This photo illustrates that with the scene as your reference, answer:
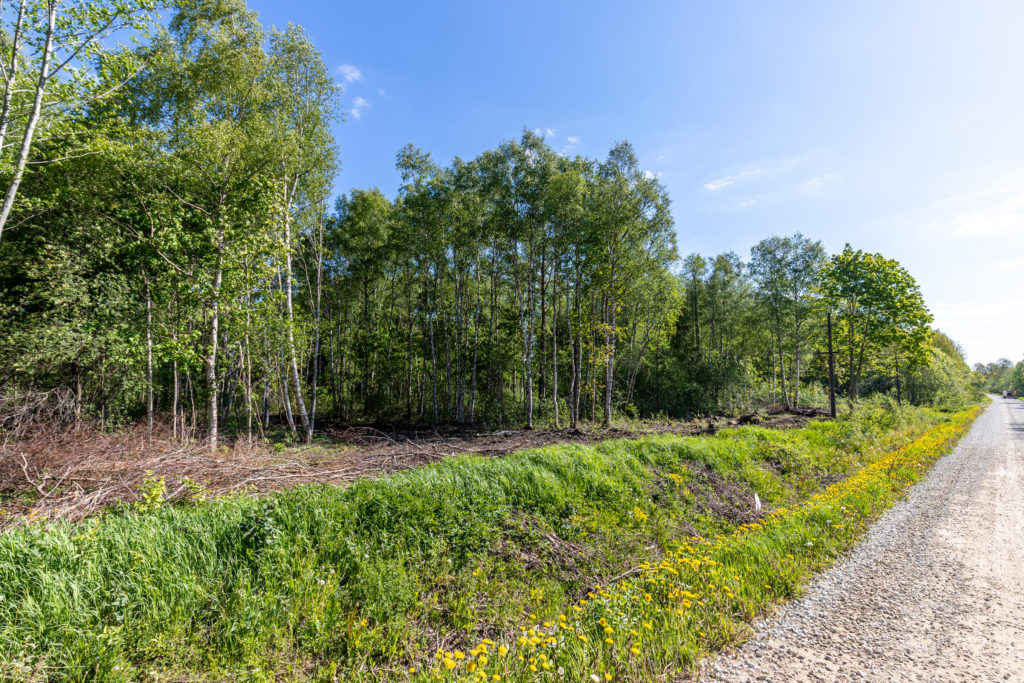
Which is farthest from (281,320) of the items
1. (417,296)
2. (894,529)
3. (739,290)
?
(739,290)

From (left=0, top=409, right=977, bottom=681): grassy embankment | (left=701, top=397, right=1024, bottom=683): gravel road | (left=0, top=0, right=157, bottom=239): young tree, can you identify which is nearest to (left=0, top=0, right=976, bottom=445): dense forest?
(left=0, top=0, right=157, bottom=239): young tree

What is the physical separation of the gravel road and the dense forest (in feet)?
38.1

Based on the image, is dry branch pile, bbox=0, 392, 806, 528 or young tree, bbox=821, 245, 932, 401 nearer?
dry branch pile, bbox=0, 392, 806, 528

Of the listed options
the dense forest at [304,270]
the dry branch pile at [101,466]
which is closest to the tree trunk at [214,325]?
the dense forest at [304,270]

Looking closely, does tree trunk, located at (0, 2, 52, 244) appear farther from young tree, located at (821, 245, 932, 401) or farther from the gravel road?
young tree, located at (821, 245, 932, 401)

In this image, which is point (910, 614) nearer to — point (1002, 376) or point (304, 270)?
point (304, 270)

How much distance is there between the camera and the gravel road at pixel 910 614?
3.60 metres

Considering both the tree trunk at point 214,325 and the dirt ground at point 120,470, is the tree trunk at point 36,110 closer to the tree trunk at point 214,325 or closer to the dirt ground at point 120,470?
the dirt ground at point 120,470

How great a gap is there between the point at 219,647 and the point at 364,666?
1206 millimetres

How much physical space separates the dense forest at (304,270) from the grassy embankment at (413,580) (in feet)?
20.9

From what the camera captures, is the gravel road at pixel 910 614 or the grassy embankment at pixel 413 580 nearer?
the grassy embankment at pixel 413 580

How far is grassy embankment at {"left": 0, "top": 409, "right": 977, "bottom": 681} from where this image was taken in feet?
10.1

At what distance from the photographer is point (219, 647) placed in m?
3.26

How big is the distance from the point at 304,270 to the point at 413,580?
21.8m
